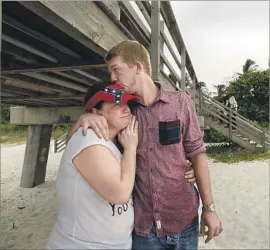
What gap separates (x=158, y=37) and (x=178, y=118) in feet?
3.83

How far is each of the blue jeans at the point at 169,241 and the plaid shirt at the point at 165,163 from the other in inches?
0.5

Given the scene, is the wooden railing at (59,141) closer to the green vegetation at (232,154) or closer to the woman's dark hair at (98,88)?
the green vegetation at (232,154)

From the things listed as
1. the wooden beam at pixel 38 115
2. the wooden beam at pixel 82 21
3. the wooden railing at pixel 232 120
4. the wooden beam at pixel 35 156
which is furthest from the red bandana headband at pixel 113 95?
the wooden beam at pixel 35 156

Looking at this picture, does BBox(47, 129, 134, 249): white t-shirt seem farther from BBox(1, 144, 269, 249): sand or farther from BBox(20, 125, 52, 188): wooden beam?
BBox(20, 125, 52, 188): wooden beam

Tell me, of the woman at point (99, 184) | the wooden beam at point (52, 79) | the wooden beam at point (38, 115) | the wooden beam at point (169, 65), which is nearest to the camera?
the woman at point (99, 184)

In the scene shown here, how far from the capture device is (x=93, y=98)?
820 mm

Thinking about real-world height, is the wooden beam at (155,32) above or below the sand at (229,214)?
above

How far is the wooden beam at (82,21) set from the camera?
93cm

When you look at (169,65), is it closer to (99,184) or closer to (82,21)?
(82,21)

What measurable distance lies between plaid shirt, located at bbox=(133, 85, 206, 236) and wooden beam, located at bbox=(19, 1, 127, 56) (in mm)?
347

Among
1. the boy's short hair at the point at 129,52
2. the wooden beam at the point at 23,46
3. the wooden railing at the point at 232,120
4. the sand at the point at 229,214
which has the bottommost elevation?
the sand at the point at 229,214

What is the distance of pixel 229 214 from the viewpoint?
9.18ft

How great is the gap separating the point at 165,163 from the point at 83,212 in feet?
0.84

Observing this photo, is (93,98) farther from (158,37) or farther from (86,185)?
(158,37)
